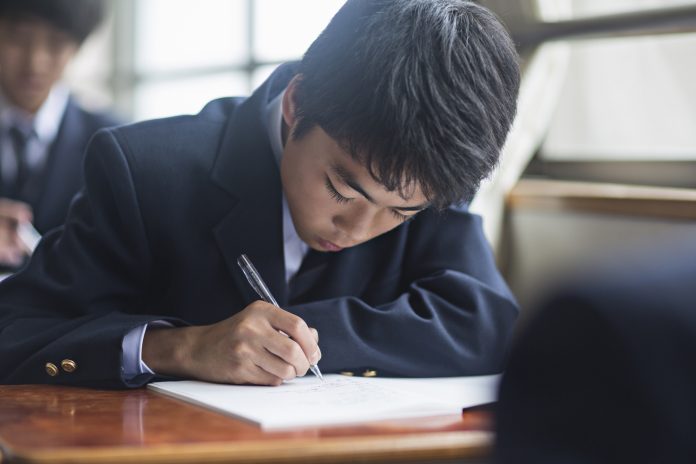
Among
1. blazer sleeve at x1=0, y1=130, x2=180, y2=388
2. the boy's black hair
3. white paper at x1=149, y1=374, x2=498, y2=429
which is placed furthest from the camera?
the boy's black hair

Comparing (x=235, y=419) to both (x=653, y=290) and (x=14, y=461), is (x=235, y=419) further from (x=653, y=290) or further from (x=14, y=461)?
(x=653, y=290)

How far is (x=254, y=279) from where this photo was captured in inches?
63.6

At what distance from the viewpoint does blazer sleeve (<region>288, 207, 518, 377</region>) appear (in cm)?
155

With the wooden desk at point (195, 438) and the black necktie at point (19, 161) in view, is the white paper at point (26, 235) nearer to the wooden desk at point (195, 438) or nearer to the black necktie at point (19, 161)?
the black necktie at point (19, 161)

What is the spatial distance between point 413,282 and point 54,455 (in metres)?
0.93

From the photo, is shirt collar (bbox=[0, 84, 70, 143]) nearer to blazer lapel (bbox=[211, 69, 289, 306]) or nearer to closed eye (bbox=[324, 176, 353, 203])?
blazer lapel (bbox=[211, 69, 289, 306])

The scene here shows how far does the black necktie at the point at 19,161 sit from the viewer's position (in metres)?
3.54

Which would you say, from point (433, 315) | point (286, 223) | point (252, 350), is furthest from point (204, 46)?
point (252, 350)

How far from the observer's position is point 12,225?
3.17 metres

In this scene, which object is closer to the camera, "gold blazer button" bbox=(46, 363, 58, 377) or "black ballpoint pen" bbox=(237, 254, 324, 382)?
"gold blazer button" bbox=(46, 363, 58, 377)

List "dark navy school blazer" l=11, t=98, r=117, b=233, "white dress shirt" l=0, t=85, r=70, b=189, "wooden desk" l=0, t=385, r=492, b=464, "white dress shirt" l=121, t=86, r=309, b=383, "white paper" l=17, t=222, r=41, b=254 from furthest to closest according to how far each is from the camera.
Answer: "white dress shirt" l=0, t=85, r=70, b=189
"dark navy school blazer" l=11, t=98, r=117, b=233
"white paper" l=17, t=222, r=41, b=254
"white dress shirt" l=121, t=86, r=309, b=383
"wooden desk" l=0, t=385, r=492, b=464

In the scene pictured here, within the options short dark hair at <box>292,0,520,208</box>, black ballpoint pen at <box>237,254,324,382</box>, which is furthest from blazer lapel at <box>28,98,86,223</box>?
short dark hair at <box>292,0,520,208</box>

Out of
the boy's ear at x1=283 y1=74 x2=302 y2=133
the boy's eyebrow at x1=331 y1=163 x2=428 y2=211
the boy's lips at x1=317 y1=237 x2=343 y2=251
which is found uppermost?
the boy's ear at x1=283 y1=74 x2=302 y2=133

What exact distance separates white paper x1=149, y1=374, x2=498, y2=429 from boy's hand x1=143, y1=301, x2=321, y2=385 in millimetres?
19
